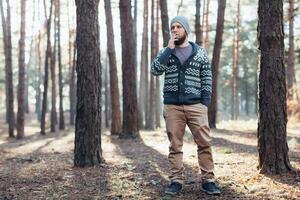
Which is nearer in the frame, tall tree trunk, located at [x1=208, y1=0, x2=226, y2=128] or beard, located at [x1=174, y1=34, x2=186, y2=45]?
beard, located at [x1=174, y1=34, x2=186, y2=45]

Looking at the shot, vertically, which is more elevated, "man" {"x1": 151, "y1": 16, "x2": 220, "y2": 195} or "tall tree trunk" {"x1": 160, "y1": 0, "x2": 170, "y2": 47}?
"tall tree trunk" {"x1": 160, "y1": 0, "x2": 170, "y2": 47}

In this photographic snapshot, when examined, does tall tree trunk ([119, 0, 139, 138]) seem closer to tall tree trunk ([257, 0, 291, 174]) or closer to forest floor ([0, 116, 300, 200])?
forest floor ([0, 116, 300, 200])

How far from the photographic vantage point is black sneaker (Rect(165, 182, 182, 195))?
19.3ft

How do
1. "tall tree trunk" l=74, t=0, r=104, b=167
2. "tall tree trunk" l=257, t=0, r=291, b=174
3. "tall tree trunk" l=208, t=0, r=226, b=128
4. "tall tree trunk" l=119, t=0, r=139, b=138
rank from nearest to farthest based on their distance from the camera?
"tall tree trunk" l=257, t=0, r=291, b=174
"tall tree trunk" l=74, t=0, r=104, b=167
"tall tree trunk" l=119, t=0, r=139, b=138
"tall tree trunk" l=208, t=0, r=226, b=128

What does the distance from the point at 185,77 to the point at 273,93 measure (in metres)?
1.74

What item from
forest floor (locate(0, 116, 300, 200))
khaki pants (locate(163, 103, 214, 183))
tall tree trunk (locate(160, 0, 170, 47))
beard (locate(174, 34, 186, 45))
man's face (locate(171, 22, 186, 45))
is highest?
tall tree trunk (locate(160, 0, 170, 47))

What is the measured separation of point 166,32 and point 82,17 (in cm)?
915

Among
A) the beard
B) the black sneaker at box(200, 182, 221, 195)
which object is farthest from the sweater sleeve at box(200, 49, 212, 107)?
the black sneaker at box(200, 182, 221, 195)

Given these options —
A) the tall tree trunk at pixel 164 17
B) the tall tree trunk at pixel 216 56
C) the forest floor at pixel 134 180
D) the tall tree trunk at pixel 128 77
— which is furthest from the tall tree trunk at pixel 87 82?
the tall tree trunk at pixel 216 56

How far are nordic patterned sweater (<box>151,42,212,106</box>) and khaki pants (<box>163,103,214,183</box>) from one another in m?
0.11

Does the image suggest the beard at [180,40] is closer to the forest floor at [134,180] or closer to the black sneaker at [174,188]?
the black sneaker at [174,188]

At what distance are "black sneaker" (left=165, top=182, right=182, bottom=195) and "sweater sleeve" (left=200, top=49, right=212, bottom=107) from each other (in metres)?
1.16

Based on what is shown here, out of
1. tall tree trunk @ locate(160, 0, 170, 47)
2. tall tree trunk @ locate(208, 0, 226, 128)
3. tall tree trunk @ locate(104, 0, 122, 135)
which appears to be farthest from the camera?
tall tree trunk @ locate(208, 0, 226, 128)

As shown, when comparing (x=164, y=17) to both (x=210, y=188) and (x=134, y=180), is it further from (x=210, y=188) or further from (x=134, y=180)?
(x=210, y=188)
